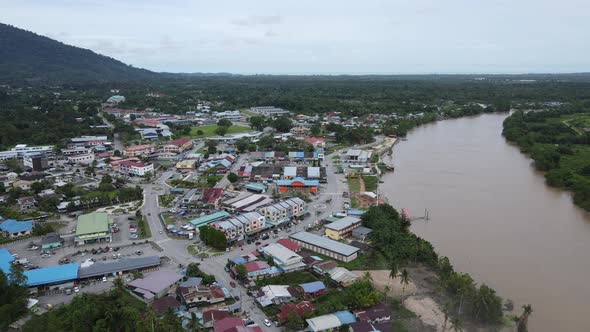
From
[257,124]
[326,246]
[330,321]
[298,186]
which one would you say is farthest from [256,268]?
[257,124]

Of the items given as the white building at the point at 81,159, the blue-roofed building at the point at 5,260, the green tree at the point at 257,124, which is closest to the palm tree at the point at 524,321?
the blue-roofed building at the point at 5,260

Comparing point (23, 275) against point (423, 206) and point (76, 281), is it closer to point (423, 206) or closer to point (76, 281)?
point (76, 281)

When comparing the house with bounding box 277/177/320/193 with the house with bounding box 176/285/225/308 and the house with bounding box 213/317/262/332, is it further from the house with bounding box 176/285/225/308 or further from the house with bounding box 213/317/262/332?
the house with bounding box 213/317/262/332

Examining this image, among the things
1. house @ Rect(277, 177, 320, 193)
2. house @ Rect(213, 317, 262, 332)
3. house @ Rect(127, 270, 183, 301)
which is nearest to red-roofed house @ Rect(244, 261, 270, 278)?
house @ Rect(127, 270, 183, 301)

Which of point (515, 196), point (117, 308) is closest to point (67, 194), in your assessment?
point (117, 308)

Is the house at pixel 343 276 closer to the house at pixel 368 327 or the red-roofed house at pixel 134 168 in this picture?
the house at pixel 368 327
